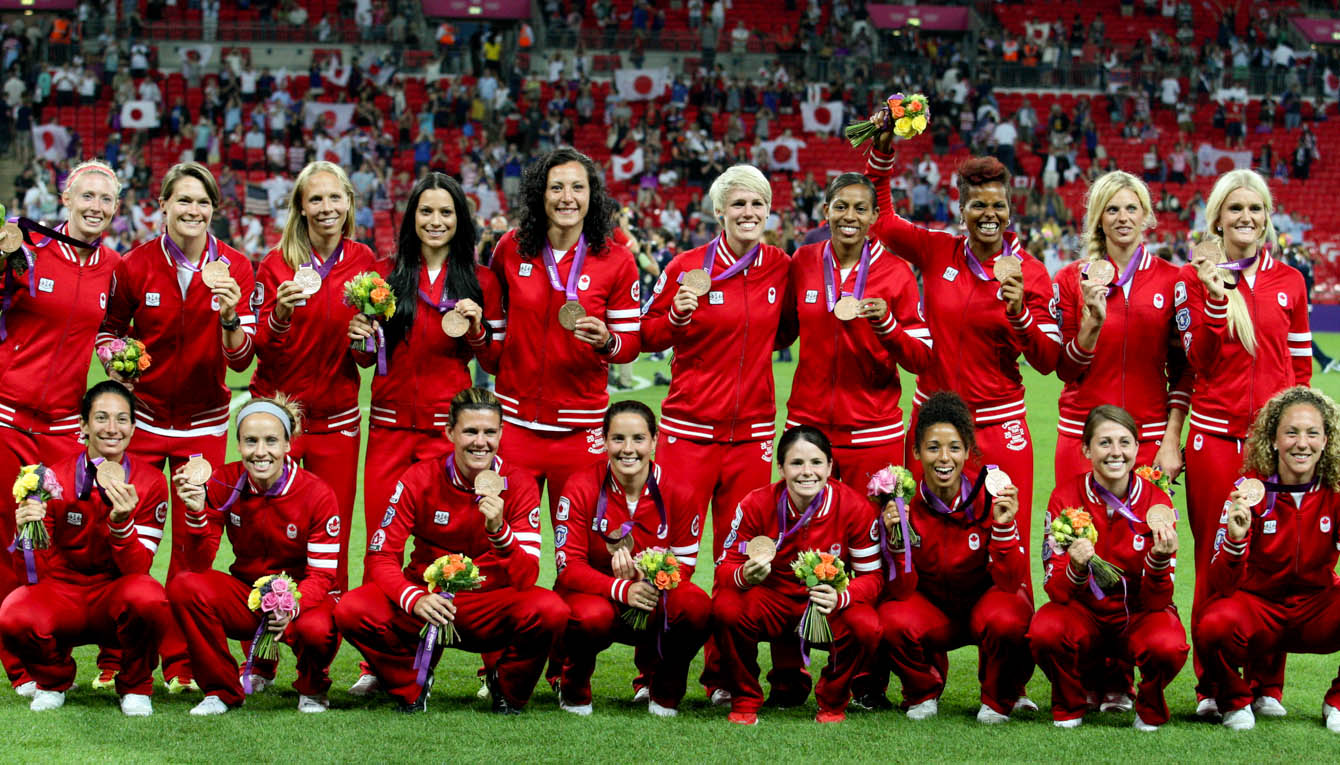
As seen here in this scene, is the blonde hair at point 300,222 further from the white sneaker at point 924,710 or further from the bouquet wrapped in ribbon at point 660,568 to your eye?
the white sneaker at point 924,710

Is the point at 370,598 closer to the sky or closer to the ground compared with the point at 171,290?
closer to the ground

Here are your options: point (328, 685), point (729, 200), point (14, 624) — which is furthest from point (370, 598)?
point (729, 200)

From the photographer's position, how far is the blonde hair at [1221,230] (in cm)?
616

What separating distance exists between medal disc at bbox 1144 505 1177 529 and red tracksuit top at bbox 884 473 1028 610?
0.55 metres

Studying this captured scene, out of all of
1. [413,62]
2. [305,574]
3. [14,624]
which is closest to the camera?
[14,624]

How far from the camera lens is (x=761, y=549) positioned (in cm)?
571

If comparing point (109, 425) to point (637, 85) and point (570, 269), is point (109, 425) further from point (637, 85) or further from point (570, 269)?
point (637, 85)

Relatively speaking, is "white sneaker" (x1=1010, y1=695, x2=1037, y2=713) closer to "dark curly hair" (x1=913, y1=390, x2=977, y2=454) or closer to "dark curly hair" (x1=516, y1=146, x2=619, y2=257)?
"dark curly hair" (x1=913, y1=390, x2=977, y2=454)

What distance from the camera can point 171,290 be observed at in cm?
632

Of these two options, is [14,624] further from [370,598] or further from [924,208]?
[924,208]

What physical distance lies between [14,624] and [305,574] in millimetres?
1114

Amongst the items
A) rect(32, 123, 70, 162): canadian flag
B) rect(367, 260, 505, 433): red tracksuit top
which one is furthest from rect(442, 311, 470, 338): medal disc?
rect(32, 123, 70, 162): canadian flag

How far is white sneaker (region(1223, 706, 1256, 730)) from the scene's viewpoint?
5.60 m

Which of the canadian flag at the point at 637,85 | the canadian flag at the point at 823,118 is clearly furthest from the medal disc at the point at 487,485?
the canadian flag at the point at 637,85
